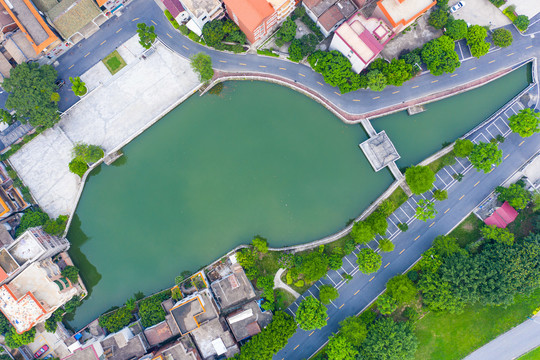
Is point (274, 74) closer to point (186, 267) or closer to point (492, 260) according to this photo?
point (186, 267)

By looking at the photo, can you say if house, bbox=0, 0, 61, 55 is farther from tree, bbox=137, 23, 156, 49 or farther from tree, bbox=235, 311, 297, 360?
Answer: tree, bbox=235, 311, 297, 360

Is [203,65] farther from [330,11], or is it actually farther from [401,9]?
[401,9]

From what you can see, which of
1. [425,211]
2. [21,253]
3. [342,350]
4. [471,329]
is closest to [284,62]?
[425,211]

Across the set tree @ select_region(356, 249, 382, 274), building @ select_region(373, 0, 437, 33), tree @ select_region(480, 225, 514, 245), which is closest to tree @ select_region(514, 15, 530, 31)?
building @ select_region(373, 0, 437, 33)

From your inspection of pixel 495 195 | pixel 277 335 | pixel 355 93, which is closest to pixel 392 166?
pixel 355 93

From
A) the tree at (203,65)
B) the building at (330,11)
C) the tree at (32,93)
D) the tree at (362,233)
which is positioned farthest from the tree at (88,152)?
the tree at (362,233)

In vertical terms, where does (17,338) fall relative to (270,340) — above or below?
above
